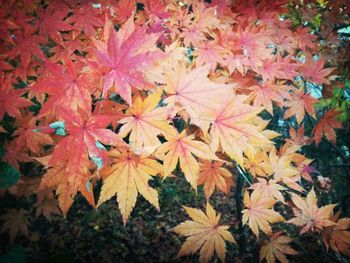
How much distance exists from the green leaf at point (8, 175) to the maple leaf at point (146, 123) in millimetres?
1422

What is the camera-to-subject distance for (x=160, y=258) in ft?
13.1

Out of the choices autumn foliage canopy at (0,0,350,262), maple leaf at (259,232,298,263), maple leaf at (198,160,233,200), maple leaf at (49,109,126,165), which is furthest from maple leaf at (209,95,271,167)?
maple leaf at (259,232,298,263)

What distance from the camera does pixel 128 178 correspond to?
4.75 ft

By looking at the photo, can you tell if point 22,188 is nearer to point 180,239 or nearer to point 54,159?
point 54,159

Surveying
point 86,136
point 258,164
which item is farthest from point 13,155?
point 258,164

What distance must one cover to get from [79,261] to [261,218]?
10.3 feet

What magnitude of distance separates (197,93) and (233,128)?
0.91 ft

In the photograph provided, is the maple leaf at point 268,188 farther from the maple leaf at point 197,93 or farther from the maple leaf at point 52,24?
the maple leaf at point 52,24

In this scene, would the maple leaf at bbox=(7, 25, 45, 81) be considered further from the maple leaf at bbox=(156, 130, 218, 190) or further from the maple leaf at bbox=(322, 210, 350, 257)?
the maple leaf at bbox=(322, 210, 350, 257)

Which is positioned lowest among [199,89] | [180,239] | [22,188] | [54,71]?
[180,239]

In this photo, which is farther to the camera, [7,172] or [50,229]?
[50,229]

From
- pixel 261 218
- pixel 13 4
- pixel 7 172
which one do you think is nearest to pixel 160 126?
pixel 261 218

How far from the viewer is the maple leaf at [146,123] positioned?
1.36 metres

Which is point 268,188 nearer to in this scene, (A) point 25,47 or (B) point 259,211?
(B) point 259,211
